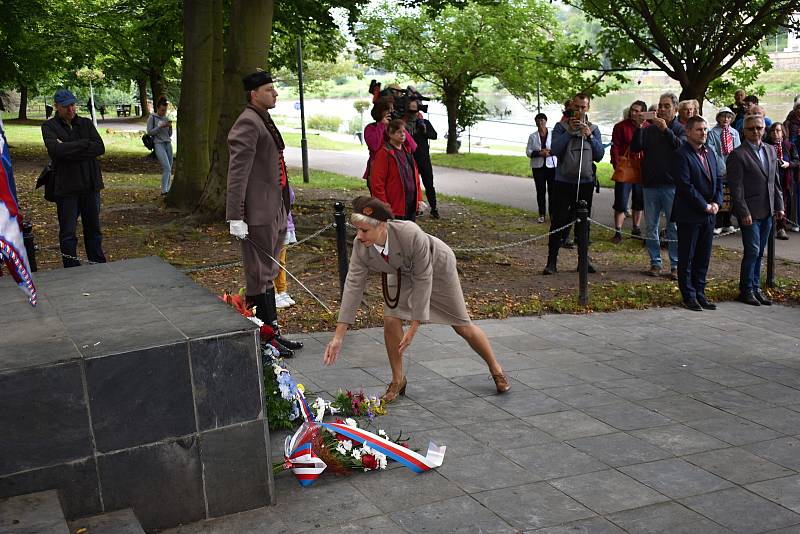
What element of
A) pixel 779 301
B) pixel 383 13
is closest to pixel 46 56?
pixel 383 13

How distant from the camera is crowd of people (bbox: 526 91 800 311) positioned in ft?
34.2

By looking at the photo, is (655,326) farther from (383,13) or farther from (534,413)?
(383,13)

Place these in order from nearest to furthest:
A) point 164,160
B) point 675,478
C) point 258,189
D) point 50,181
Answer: point 675,478 → point 258,189 → point 50,181 → point 164,160

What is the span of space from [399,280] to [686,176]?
4.90 m

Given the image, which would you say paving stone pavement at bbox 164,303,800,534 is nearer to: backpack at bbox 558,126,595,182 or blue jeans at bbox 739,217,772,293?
blue jeans at bbox 739,217,772,293

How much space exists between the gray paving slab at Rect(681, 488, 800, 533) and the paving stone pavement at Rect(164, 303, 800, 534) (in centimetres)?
1

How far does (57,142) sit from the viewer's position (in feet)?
33.2

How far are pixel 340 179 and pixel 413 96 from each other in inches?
400

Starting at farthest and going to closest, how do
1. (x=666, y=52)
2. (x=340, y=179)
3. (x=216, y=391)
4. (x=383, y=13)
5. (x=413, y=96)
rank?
(x=383, y=13)
(x=340, y=179)
(x=666, y=52)
(x=413, y=96)
(x=216, y=391)

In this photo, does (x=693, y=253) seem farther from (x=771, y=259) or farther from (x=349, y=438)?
(x=349, y=438)

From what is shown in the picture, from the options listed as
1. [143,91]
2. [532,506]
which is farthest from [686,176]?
[143,91]

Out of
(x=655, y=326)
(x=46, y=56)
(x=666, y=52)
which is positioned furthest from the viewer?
(x=46, y=56)

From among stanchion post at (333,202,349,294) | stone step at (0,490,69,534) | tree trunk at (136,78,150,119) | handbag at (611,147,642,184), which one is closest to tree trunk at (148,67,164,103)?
tree trunk at (136,78,150,119)

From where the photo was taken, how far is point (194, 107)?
56.9ft
